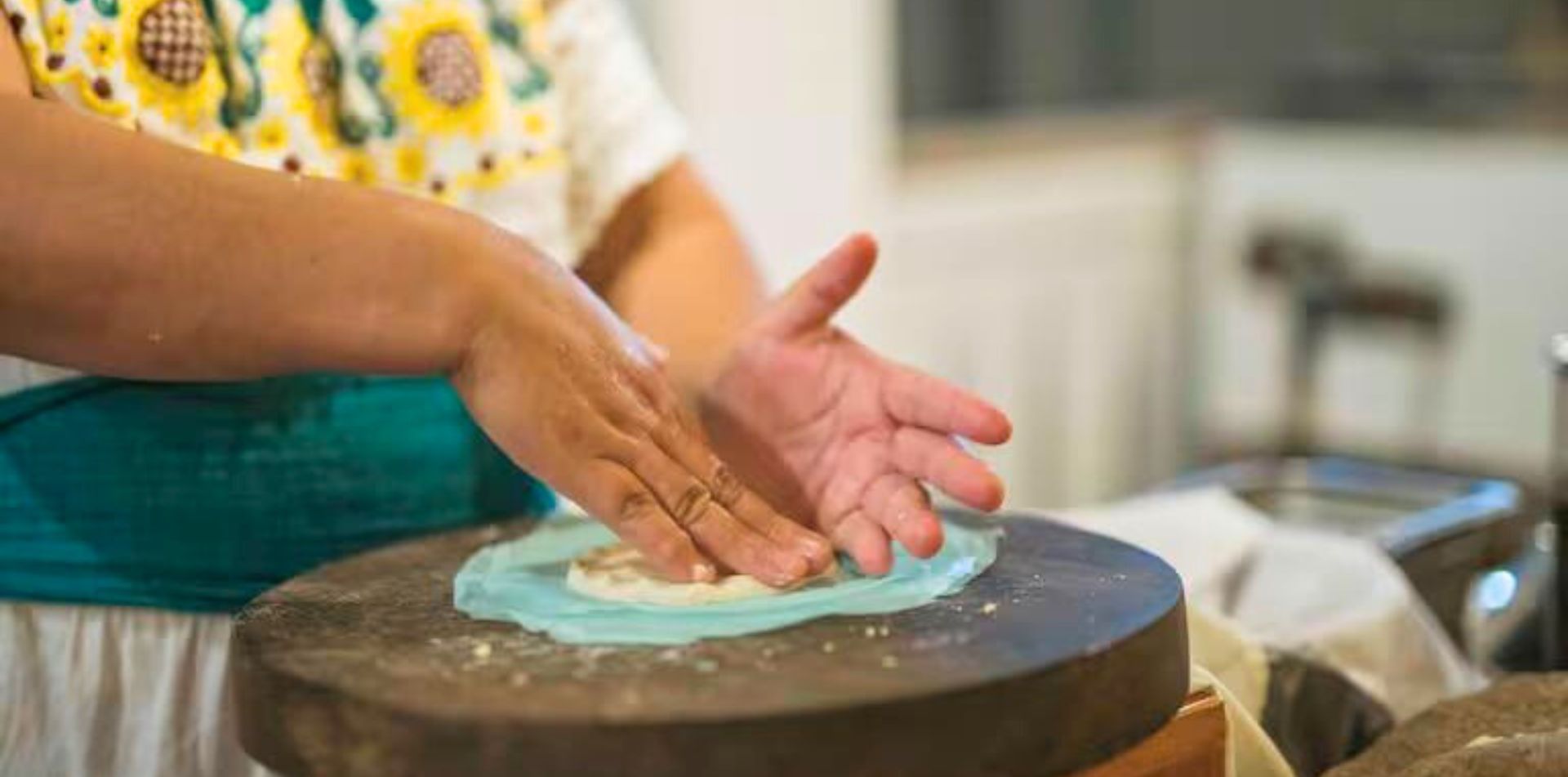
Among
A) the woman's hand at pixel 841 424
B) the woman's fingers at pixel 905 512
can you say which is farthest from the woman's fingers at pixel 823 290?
the woman's fingers at pixel 905 512

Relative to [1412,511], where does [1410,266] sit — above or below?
below

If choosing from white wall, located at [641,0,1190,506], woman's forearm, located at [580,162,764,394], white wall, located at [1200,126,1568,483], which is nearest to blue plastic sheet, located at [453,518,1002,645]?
woman's forearm, located at [580,162,764,394]

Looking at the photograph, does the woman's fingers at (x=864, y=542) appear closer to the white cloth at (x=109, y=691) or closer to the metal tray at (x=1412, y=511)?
the white cloth at (x=109, y=691)

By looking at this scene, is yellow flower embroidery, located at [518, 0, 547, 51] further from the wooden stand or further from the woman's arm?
the wooden stand

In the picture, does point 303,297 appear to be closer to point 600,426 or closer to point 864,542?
point 600,426

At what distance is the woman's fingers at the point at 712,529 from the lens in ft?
3.12

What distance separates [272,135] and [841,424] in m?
0.34

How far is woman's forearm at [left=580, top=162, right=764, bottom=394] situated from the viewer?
126 cm

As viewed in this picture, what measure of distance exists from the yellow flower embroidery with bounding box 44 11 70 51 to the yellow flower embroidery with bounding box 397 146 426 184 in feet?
0.67

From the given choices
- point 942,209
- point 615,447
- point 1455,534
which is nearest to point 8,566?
point 615,447

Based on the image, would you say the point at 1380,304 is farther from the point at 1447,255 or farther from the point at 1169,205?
the point at 1169,205

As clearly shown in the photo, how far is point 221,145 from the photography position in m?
→ 1.07

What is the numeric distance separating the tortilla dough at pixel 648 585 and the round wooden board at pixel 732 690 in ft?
0.21

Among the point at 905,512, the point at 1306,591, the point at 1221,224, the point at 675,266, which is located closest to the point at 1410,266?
the point at 1221,224
